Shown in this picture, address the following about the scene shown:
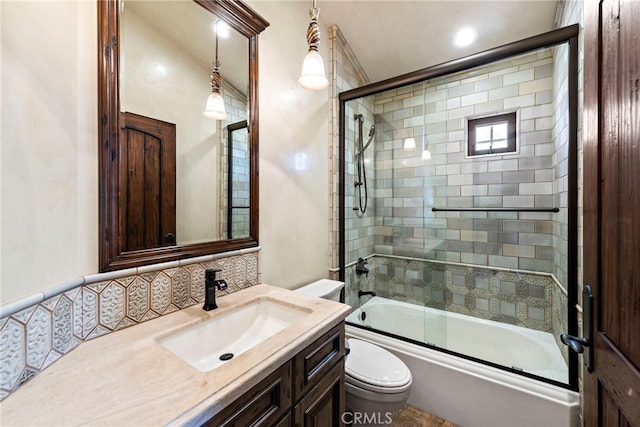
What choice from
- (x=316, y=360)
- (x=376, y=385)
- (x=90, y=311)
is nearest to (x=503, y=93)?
(x=376, y=385)

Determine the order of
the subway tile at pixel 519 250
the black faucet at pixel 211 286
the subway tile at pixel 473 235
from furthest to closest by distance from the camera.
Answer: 1. the subway tile at pixel 473 235
2. the subway tile at pixel 519 250
3. the black faucet at pixel 211 286

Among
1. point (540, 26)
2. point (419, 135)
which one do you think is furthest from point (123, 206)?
point (540, 26)

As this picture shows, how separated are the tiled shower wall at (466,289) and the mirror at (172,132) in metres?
1.46

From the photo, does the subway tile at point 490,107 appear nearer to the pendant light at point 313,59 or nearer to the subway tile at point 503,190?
the subway tile at point 503,190

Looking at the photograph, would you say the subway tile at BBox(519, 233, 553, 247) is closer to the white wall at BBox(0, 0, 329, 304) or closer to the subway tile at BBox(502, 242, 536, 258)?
the subway tile at BBox(502, 242, 536, 258)

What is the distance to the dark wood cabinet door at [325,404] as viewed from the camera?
0.84 meters

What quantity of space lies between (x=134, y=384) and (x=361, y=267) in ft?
6.64

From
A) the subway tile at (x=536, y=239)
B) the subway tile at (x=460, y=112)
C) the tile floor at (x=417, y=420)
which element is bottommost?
the tile floor at (x=417, y=420)

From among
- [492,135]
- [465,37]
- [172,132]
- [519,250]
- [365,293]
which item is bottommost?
[365,293]

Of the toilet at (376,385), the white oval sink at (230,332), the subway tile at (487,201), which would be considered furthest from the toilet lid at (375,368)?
the subway tile at (487,201)

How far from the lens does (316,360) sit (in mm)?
915

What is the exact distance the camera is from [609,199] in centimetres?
67

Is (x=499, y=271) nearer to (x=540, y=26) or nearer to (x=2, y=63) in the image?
(x=540, y=26)

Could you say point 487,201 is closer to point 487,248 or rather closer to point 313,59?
point 487,248
